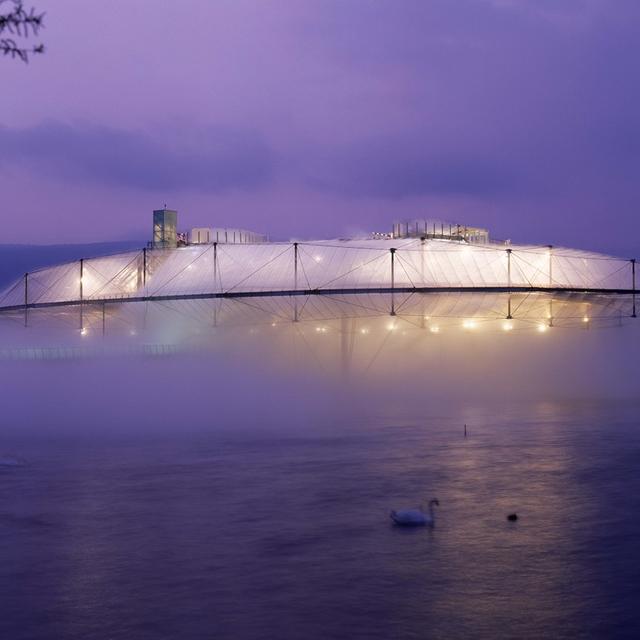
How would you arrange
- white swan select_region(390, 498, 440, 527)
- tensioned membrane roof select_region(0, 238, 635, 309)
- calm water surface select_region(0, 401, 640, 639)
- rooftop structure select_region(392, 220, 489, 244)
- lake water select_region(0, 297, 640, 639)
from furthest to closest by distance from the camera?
rooftop structure select_region(392, 220, 489, 244)
tensioned membrane roof select_region(0, 238, 635, 309)
white swan select_region(390, 498, 440, 527)
lake water select_region(0, 297, 640, 639)
calm water surface select_region(0, 401, 640, 639)

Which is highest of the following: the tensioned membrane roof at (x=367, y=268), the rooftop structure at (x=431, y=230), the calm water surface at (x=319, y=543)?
the rooftop structure at (x=431, y=230)

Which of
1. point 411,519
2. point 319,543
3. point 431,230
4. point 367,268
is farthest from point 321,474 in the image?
point 431,230

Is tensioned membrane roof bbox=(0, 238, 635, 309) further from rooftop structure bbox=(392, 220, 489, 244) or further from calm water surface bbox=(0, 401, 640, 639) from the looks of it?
calm water surface bbox=(0, 401, 640, 639)

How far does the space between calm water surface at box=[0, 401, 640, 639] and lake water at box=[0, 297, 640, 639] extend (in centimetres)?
11

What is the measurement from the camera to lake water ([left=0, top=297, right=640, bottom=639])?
24141mm

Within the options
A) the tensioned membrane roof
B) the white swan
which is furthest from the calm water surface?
the tensioned membrane roof

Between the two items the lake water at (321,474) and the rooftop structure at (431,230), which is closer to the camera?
the lake water at (321,474)

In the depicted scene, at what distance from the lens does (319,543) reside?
30766 mm

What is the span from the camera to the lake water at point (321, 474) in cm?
2414

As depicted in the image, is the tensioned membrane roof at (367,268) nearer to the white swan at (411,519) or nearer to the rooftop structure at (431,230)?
the rooftop structure at (431,230)

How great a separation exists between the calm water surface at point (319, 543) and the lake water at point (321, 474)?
0.11 m

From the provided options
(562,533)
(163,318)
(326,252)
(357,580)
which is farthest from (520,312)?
(357,580)

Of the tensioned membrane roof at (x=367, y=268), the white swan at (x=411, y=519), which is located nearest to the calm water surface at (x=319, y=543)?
the white swan at (x=411, y=519)

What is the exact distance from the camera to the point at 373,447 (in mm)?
56031
